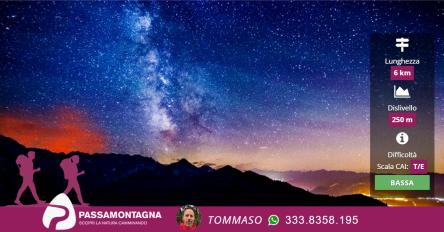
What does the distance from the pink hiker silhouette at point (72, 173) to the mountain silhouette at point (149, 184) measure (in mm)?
125

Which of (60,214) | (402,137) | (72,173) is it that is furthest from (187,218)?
(402,137)

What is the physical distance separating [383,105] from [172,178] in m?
4.33

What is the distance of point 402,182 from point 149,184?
14.7 ft

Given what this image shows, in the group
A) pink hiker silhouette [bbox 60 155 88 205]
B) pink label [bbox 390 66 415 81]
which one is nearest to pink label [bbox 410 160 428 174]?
pink label [bbox 390 66 415 81]

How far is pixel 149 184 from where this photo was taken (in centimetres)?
811

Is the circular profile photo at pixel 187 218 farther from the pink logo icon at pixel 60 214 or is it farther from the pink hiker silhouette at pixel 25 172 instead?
the pink hiker silhouette at pixel 25 172

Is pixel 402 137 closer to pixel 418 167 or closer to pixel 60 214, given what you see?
pixel 418 167

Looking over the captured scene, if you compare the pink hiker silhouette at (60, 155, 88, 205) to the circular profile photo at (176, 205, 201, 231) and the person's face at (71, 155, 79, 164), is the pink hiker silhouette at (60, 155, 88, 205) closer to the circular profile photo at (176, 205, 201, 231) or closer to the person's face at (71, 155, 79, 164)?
the person's face at (71, 155, 79, 164)

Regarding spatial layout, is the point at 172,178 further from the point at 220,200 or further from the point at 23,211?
the point at 23,211

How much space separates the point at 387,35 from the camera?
7.21 m

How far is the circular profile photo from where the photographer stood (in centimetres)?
668

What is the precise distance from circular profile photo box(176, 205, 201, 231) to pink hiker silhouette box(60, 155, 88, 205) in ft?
5.48

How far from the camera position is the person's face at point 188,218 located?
6.69m

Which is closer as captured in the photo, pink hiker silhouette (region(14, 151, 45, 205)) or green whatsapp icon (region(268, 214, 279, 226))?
green whatsapp icon (region(268, 214, 279, 226))
